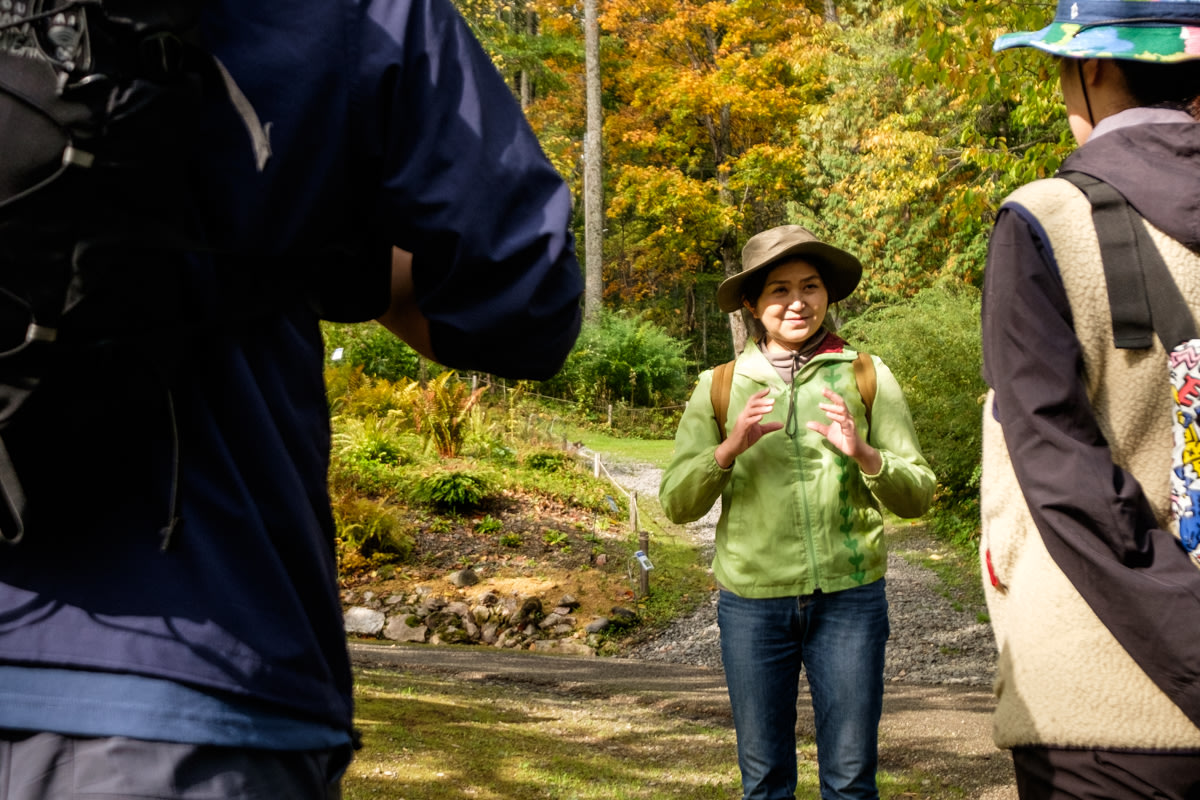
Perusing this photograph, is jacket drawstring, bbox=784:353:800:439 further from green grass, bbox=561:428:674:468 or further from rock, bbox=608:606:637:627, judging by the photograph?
green grass, bbox=561:428:674:468

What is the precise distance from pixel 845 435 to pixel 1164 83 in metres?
1.74

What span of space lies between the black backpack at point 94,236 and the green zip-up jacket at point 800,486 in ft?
8.99

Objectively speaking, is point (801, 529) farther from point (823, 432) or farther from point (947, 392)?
point (947, 392)

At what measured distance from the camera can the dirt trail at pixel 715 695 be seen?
6266 mm

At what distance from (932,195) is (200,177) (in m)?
25.3

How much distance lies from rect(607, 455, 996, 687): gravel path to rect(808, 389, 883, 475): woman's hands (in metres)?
6.91

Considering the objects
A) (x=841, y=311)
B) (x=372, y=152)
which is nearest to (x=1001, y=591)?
(x=372, y=152)

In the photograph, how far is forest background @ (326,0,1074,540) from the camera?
1703 centimetres

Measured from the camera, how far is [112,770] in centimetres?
112

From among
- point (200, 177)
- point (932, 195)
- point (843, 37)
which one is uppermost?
point (843, 37)

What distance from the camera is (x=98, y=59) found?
1.10 m

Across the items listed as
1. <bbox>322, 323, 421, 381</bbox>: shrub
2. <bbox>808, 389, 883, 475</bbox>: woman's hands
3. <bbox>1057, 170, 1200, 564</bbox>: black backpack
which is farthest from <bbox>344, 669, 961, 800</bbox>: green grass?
<bbox>322, 323, 421, 381</bbox>: shrub

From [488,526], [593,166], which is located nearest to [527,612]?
[488,526]

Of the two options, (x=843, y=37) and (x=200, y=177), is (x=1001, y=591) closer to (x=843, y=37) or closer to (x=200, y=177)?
(x=200, y=177)
